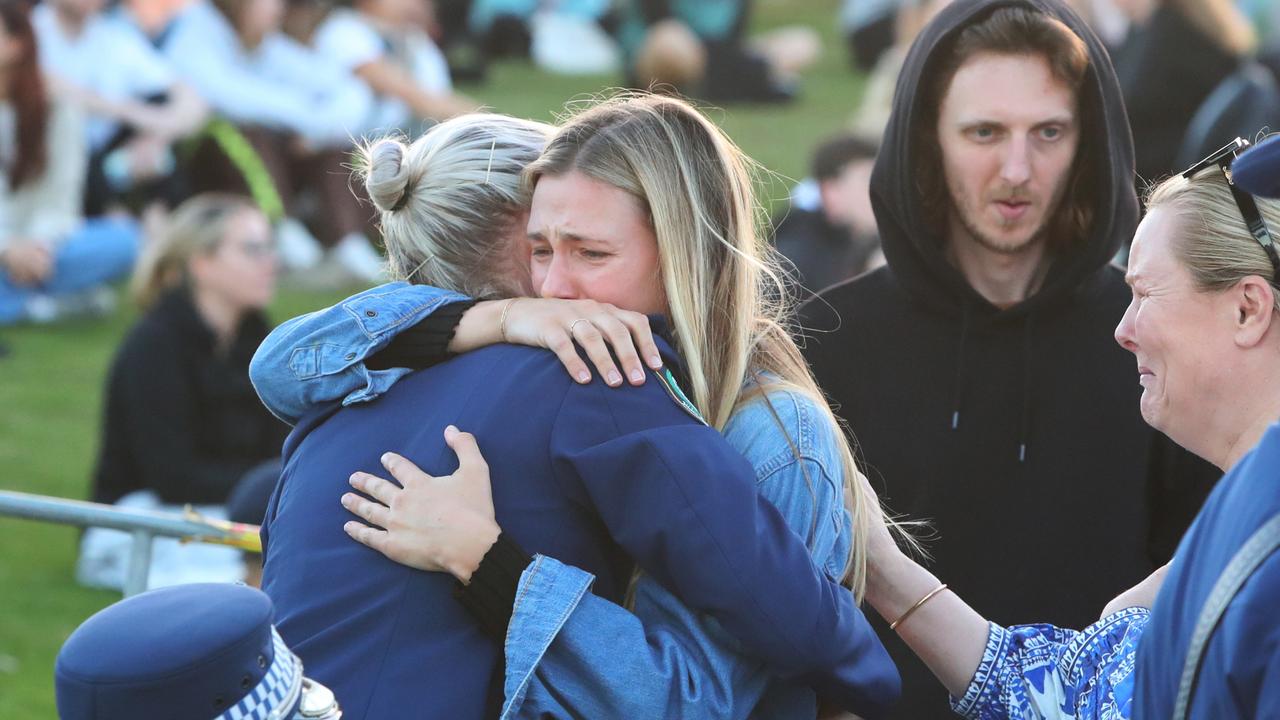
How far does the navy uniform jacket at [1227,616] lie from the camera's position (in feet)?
5.31

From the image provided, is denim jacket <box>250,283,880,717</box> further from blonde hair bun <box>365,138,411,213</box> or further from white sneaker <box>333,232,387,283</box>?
white sneaker <box>333,232,387,283</box>

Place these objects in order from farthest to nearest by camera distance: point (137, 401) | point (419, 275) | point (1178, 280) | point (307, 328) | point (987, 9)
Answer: point (137, 401) < point (987, 9) < point (419, 275) < point (307, 328) < point (1178, 280)

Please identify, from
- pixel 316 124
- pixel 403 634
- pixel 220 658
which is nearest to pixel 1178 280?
pixel 403 634

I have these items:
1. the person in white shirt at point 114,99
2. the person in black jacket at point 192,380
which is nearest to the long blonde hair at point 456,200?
the person in black jacket at point 192,380

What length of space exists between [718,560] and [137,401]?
4.91 metres

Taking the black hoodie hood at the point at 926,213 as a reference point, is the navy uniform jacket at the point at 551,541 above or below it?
below

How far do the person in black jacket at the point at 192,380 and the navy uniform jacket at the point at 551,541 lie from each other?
4394 mm

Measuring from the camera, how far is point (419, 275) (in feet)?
8.71

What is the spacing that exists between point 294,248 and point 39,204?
180 centimetres

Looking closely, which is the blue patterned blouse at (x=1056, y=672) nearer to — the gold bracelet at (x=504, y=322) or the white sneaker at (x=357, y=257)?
the gold bracelet at (x=504, y=322)

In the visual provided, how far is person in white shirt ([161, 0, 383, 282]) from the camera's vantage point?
35.5 ft

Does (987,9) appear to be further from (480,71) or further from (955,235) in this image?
(480,71)

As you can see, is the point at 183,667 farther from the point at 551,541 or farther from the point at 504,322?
the point at 504,322

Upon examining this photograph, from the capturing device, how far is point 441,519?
217 centimetres
